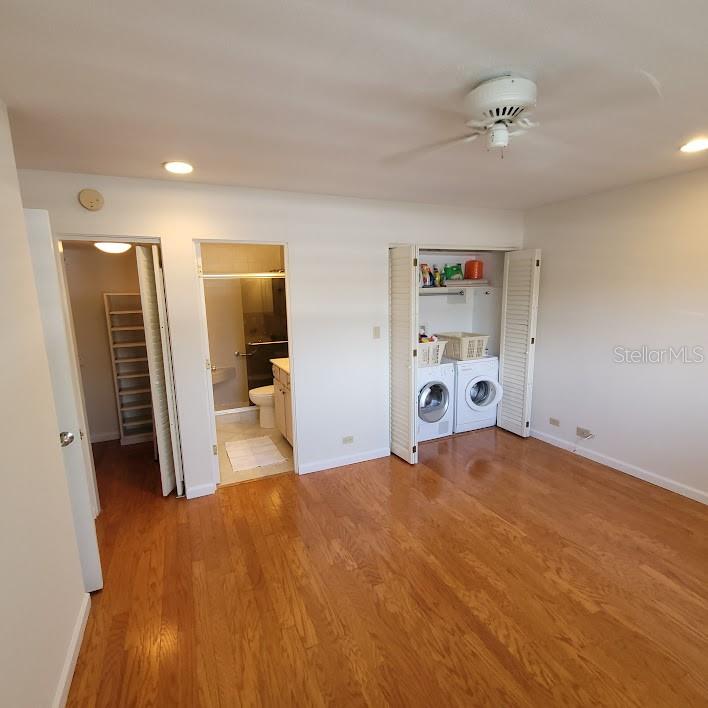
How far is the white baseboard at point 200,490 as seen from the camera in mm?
2967

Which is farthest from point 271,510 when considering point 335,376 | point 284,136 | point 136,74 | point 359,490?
point 136,74

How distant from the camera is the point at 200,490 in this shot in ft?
9.84

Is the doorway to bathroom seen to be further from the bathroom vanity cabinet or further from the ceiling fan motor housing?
the ceiling fan motor housing

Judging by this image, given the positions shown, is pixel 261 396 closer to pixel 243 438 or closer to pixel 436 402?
pixel 243 438

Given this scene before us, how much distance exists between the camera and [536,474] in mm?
3258

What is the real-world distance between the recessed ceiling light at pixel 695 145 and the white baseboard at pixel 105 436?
5.27m

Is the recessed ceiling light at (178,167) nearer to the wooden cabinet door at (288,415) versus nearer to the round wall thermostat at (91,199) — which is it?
the round wall thermostat at (91,199)

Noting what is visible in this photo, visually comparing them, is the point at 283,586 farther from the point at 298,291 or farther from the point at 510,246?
the point at 510,246

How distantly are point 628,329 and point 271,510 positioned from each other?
10.3 ft

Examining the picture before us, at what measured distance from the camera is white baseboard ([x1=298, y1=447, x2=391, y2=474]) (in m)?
3.37

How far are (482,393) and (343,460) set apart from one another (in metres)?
1.84

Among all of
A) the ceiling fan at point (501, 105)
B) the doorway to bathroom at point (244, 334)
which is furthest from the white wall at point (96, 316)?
the ceiling fan at point (501, 105)

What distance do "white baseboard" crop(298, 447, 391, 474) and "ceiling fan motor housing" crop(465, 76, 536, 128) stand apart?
2.79 metres

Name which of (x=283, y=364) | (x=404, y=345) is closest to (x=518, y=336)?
(x=404, y=345)
